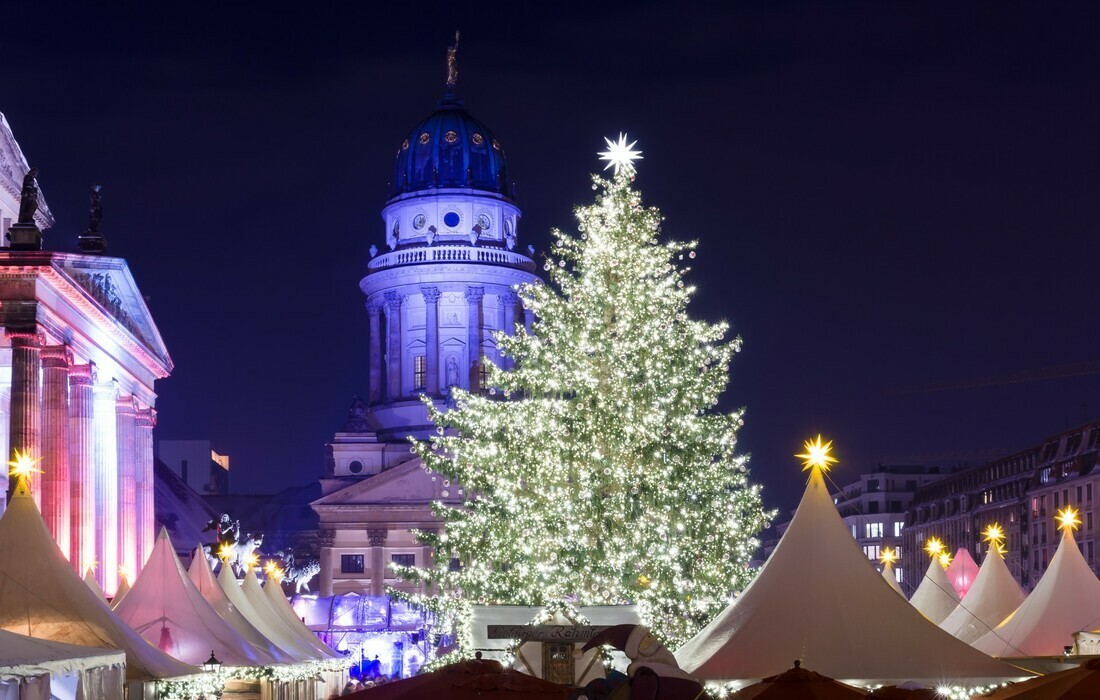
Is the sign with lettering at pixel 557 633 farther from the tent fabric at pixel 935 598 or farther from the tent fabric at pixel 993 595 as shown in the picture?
the tent fabric at pixel 935 598

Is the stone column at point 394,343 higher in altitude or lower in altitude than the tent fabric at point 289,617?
higher

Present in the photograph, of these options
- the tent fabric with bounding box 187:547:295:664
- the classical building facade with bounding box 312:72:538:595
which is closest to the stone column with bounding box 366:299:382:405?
the classical building facade with bounding box 312:72:538:595

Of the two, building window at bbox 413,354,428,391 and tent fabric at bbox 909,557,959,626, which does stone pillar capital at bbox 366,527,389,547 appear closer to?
building window at bbox 413,354,428,391

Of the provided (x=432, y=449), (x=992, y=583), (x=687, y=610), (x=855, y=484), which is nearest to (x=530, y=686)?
(x=687, y=610)

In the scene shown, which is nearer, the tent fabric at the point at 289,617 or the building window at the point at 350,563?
the tent fabric at the point at 289,617

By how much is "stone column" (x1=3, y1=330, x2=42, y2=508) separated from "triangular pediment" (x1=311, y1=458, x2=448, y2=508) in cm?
6662

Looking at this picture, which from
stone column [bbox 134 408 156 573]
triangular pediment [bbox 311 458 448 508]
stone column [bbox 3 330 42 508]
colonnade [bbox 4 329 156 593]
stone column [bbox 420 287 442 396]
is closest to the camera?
stone column [bbox 3 330 42 508]

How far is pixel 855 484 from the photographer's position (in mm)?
183250

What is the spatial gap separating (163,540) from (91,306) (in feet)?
60.7

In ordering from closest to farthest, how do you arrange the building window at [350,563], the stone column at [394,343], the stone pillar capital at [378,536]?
the stone pillar capital at [378,536], the building window at [350,563], the stone column at [394,343]

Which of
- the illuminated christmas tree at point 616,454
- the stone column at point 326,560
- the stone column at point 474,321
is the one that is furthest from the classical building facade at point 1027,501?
the illuminated christmas tree at point 616,454

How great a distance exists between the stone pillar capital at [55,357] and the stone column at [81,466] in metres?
3.41

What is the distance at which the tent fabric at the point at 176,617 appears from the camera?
118 feet

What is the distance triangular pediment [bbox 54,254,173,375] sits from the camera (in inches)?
2091
